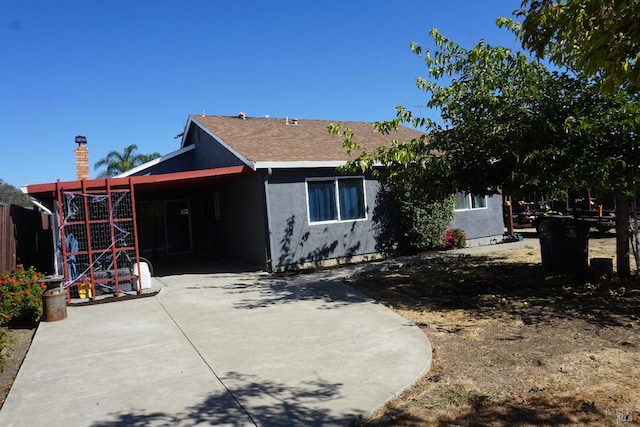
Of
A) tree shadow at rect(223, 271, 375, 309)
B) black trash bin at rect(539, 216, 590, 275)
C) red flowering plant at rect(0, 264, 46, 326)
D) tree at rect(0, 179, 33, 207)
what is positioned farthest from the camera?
tree at rect(0, 179, 33, 207)

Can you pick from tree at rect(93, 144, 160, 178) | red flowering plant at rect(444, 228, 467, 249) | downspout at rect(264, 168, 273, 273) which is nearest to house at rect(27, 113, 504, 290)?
downspout at rect(264, 168, 273, 273)

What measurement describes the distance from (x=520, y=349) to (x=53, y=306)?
719cm

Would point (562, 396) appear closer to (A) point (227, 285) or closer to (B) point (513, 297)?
(B) point (513, 297)

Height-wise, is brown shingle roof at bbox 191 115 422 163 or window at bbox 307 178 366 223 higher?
brown shingle roof at bbox 191 115 422 163

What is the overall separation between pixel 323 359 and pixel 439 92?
18.4ft

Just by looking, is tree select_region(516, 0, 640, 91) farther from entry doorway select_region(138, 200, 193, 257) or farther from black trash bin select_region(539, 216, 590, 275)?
entry doorway select_region(138, 200, 193, 257)

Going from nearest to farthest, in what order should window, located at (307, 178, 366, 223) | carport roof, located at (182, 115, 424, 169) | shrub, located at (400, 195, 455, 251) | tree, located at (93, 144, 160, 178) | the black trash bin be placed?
the black trash bin, carport roof, located at (182, 115, 424, 169), window, located at (307, 178, 366, 223), shrub, located at (400, 195, 455, 251), tree, located at (93, 144, 160, 178)

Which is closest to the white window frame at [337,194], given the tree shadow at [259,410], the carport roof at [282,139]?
the carport roof at [282,139]

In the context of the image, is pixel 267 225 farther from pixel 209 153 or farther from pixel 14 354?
pixel 14 354

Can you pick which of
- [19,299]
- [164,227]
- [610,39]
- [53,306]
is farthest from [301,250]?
[610,39]

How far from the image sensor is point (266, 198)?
1188 centimetres

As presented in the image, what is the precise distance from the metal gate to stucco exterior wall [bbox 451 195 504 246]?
400 inches

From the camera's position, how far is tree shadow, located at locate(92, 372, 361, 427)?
3877mm

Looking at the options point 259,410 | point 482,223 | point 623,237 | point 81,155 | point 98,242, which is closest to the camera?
point 259,410
